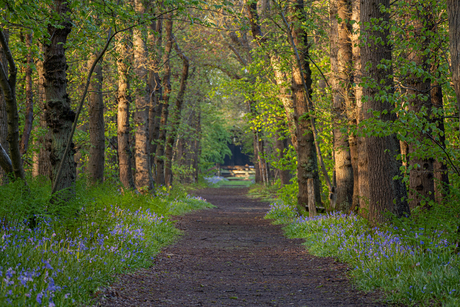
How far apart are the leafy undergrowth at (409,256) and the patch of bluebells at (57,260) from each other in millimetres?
3375

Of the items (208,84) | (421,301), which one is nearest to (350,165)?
(421,301)

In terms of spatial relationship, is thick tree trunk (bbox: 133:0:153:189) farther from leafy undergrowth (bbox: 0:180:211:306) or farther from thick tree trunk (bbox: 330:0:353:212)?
thick tree trunk (bbox: 330:0:353:212)

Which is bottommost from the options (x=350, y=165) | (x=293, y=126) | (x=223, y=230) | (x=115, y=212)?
(x=223, y=230)

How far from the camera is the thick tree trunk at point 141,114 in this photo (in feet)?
44.0

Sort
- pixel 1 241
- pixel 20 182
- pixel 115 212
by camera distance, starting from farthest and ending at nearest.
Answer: pixel 115 212 < pixel 20 182 < pixel 1 241

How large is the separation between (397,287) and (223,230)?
295 inches

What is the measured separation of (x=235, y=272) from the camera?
21.6 ft

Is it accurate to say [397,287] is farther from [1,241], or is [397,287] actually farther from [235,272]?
[1,241]

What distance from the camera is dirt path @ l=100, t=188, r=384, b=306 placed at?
482cm

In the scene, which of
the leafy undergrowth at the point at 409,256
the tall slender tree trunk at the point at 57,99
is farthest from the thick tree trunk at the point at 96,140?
the leafy undergrowth at the point at 409,256

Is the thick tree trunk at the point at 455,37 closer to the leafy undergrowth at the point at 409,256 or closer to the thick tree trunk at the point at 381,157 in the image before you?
the leafy undergrowth at the point at 409,256

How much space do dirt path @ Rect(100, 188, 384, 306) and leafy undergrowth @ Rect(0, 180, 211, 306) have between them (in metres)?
0.32

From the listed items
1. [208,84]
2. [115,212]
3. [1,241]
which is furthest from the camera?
[208,84]

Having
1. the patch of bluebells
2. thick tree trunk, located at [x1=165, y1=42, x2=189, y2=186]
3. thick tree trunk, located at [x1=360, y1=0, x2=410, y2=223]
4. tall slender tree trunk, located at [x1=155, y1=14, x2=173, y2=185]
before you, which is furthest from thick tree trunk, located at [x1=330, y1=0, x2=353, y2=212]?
thick tree trunk, located at [x1=165, y1=42, x2=189, y2=186]
